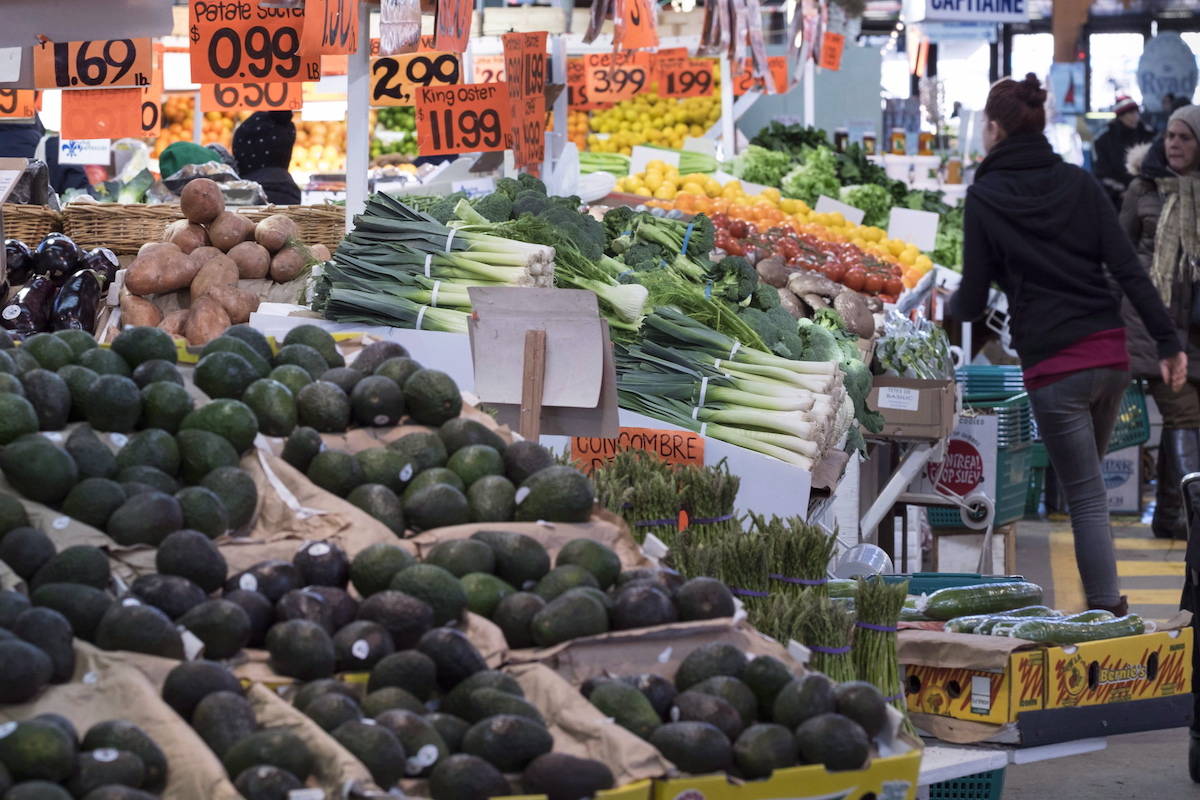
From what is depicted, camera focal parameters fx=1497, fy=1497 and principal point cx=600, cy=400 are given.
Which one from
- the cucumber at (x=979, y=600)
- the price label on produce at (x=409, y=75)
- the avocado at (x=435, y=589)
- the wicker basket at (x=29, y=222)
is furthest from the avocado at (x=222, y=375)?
the price label on produce at (x=409, y=75)

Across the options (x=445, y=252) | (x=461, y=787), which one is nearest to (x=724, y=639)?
(x=461, y=787)

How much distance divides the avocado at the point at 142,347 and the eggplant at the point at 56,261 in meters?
2.45

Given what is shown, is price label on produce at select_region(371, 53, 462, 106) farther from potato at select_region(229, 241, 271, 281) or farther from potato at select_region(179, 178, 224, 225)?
potato at select_region(229, 241, 271, 281)

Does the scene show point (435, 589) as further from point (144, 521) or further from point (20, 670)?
point (20, 670)

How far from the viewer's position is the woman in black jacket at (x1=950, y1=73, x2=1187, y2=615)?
520cm

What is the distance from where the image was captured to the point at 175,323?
515cm

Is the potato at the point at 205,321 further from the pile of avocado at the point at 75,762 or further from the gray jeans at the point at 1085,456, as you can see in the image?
the pile of avocado at the point at 75,762

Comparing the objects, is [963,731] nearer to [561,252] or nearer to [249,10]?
[561,252]

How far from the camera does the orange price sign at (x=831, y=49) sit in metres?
14.0

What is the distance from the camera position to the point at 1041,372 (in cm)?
525

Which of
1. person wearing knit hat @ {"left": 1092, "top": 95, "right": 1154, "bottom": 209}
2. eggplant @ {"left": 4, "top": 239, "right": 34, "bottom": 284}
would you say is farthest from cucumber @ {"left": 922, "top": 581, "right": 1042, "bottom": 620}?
person wearing knit hat @ {"left": 1092, "top": 95, "right": 1154, "bottom": 209}

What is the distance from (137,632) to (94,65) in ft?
17.0

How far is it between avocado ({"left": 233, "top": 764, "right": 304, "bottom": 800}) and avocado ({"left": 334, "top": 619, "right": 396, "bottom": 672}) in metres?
0.34

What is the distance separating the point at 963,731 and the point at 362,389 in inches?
66.9
